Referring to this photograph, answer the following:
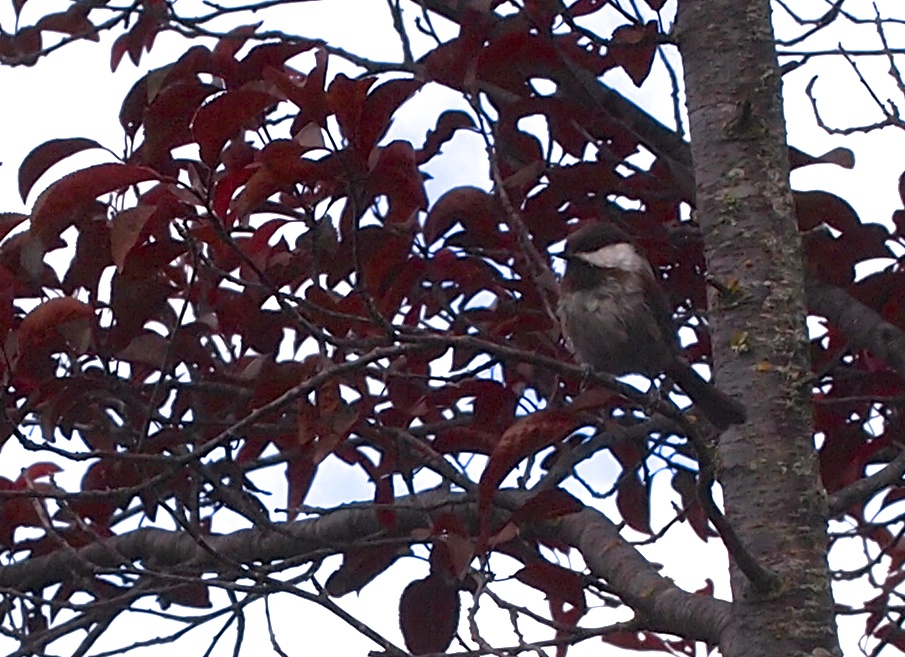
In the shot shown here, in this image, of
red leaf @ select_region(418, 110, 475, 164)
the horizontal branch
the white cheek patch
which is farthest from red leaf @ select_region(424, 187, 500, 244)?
the horizontal branch

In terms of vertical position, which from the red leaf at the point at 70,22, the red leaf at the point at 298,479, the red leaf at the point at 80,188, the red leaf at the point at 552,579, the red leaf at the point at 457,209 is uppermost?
the red leaf at the point at 70,22

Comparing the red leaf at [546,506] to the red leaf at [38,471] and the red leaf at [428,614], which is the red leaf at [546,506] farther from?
the red leaf at [38,471]

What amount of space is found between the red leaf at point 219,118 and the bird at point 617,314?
0.80 metres

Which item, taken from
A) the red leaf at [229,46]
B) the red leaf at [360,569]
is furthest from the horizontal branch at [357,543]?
the red leaf at [229,46]

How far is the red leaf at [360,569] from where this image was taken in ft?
7.52

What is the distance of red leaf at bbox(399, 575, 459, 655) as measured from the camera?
2156 millimetres

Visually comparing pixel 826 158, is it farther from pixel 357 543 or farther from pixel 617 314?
pixel 357 543

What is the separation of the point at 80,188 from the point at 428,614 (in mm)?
905

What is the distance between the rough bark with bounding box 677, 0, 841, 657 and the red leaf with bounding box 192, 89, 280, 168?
2.40ft

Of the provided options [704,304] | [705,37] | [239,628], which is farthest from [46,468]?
[705,37]

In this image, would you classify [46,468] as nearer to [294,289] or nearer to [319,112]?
[294,289]

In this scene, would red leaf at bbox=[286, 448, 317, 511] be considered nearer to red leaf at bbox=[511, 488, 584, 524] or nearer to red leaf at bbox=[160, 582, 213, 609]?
red leaf at bbox=[160, 582, 213, 609]

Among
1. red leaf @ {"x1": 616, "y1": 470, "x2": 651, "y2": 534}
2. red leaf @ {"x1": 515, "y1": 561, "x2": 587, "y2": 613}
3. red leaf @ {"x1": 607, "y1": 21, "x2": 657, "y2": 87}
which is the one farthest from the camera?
red leaf @ {"x1": 616, "y1": 470, "x2": 651, "y2": 534}

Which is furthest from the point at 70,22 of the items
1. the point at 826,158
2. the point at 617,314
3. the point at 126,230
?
the point at 826,158
